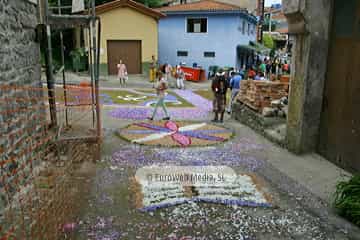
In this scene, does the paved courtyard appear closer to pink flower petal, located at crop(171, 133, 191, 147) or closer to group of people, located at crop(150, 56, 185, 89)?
pink flower petal, located at crop(171, 133, 191, 147)

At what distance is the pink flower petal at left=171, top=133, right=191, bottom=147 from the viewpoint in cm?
861

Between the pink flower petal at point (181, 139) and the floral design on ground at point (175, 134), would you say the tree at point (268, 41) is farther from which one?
the pink flower petal at point (181, 139)

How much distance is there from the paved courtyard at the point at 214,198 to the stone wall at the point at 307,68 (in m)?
0.61

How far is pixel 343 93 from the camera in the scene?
7074mm

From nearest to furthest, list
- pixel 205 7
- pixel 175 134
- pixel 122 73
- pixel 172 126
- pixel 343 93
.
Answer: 1. pixel 343 93
2. pixel 175 134
3. pixel 172 126
4. pixel 122 73
5. pixel 205 7

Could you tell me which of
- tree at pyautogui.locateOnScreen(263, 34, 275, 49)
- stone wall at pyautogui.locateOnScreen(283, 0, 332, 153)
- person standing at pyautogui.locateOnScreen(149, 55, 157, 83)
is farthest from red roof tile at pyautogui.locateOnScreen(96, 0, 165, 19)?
tree at pyautogui.locateOnScreen(263, 34, 275, 49)

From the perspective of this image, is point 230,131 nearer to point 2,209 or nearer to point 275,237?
point 275,237

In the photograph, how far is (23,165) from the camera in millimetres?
5887

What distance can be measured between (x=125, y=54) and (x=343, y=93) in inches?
767

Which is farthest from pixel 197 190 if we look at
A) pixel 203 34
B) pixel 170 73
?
pixel 203 34

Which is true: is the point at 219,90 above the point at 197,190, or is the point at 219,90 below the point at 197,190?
above

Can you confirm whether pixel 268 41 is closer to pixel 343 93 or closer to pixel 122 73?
pixel 122 73

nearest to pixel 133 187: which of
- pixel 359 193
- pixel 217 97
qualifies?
pixel 359 193

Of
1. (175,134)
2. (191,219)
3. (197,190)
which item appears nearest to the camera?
(191,219)
